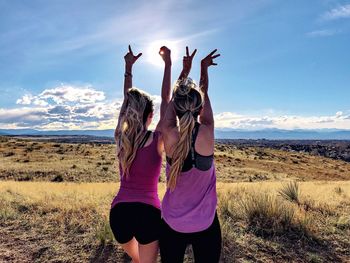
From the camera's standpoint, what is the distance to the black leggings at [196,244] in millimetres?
3068

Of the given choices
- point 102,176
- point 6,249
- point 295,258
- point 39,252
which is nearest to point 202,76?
point 295,258

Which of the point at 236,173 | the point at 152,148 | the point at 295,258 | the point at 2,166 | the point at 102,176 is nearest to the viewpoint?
the point at 152,148

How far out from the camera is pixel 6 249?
5852 millimetres

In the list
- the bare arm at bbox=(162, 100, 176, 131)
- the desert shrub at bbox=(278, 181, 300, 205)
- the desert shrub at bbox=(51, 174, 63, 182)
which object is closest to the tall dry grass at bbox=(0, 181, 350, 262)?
the desert shrub at bbox=(278, 181, 300, 205)

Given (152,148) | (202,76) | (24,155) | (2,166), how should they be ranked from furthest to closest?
(24,155), (2,166), (202,76), (152,148)

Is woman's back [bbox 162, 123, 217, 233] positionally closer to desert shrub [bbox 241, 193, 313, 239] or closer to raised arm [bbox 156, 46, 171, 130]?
raised arm [bbox 156, 46, 171, 130]

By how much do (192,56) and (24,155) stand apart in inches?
1620

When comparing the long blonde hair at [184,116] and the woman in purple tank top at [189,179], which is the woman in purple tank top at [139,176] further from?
the long blonde hair at [184,116]

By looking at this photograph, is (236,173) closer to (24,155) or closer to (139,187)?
(24,155)

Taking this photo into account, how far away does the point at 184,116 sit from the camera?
9.69ft

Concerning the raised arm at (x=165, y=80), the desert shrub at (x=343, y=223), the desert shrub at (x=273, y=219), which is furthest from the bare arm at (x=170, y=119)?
the desert shrub at (x=343, y=223)

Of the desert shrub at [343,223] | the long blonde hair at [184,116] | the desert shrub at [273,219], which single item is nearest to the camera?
the long blonde hair at [184,116]

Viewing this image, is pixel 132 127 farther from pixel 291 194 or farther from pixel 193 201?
pixel 291 194

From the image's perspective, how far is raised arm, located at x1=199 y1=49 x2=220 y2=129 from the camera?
10.1 feet
